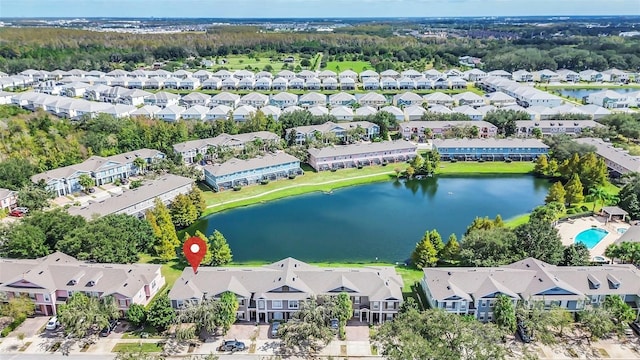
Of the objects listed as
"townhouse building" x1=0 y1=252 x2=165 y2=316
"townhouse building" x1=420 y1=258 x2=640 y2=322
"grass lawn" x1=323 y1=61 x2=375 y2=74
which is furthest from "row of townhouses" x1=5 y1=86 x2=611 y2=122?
"townhouse building" x1=420 y1=258 x2=640 y2=322

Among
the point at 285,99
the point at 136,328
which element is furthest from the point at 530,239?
the point at 285,99

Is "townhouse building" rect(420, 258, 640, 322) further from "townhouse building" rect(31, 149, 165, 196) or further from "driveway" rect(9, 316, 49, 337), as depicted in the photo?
"townhouse building" rect(31, 149, 165, 196)

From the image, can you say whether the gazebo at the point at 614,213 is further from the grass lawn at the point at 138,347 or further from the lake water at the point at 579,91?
the lake water at the point at 579,91

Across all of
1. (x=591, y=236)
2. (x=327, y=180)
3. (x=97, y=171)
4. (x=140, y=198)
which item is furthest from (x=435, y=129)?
(x=97, y=171)

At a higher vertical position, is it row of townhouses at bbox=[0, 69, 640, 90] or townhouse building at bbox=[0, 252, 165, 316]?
row of townhouses at bbox=[0, 69, 640, 90]

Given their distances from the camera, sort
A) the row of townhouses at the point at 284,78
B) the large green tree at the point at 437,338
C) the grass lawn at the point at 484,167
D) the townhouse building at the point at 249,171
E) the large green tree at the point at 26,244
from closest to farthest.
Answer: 1. the large green tree at the point at 437,338
2. the large green tree at the point at 26,244
3. the townhouse building at the point at 249,171
4. the grass lawn at the point at 484,167
5. the row of townhouses at the point at 284,78

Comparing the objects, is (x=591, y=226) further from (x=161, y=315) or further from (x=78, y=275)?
(x=78, y=275)

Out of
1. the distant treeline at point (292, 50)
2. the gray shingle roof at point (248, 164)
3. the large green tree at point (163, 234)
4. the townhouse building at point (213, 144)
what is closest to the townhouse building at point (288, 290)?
the large green tree at point (163, 234)
